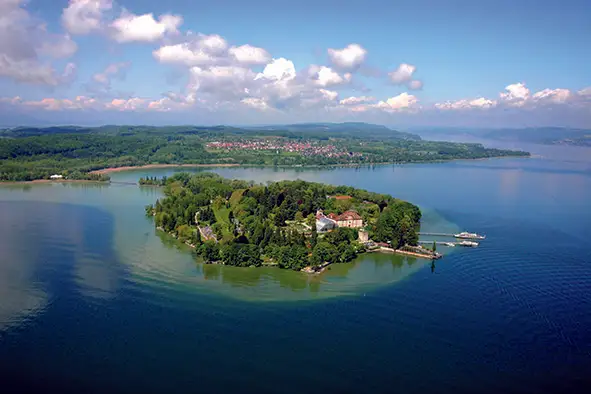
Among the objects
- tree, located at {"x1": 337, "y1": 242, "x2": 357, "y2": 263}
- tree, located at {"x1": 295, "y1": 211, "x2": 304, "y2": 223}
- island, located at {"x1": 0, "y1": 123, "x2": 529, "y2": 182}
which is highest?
island, located at {"x1": 0, "y1": 123, "x2": 529, "y2": 182}

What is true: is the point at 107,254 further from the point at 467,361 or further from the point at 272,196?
the point at 467,361

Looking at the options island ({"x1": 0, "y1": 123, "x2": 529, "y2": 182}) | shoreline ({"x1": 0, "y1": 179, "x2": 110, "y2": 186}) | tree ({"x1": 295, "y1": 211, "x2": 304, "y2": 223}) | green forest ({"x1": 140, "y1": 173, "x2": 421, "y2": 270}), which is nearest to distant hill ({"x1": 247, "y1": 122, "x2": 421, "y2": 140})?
island ({"x1": 0, "y1": 123, "x2": 529, "y2": 182})

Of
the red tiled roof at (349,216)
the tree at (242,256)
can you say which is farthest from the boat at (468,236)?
the tree at (242,256)

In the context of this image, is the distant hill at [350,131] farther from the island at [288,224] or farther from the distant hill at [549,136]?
the island at [288,224]

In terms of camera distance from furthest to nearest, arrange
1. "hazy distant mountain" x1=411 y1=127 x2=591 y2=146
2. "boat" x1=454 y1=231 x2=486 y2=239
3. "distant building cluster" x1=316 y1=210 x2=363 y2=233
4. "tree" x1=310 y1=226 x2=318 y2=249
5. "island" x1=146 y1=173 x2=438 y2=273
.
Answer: "hazy distant mountain" x1=411 y1=127 x2=591 y2=146
"distant building cluster" x1=316 y1=210 x2=363 y2=233
"boat" x1=454 y1=231 x2=486 y2=239
"tree" x1=310 y1=226 x2=318 y2=249
"island" x1=146 y1=173 x2=438 y2=273

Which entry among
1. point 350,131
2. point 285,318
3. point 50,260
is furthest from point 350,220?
point 350,131

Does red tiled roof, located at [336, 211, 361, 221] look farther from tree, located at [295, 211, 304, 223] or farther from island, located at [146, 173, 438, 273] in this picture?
tree, located at [295, 211, 304, 223]
